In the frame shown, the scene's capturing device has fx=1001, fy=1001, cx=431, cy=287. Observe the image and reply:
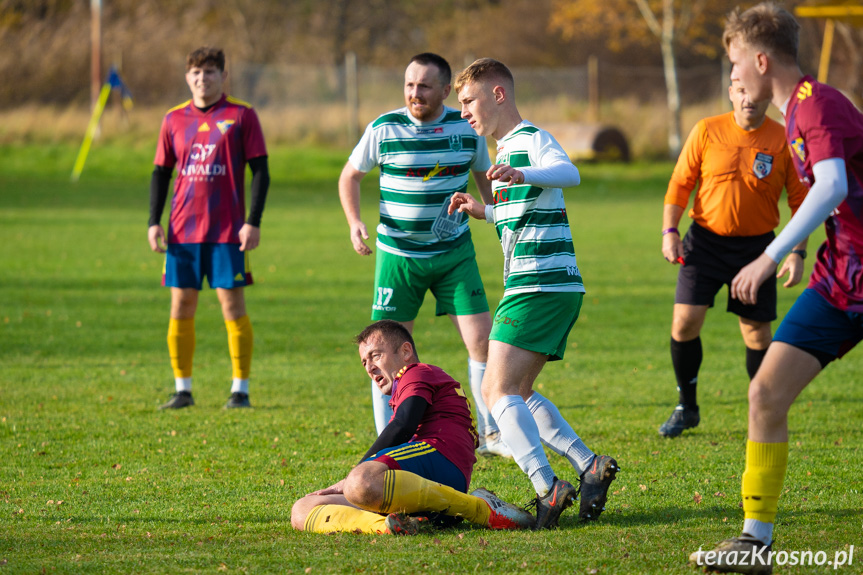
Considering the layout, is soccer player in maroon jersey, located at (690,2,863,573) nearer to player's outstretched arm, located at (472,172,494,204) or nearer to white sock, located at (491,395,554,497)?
white sock, located at (491,395,554,497)

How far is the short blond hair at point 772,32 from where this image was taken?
3766 mm

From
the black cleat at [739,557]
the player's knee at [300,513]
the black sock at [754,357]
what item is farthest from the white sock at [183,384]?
the black cleat at [739,557]

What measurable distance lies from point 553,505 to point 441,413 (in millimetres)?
687

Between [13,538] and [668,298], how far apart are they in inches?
390

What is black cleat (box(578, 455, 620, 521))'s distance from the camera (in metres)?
4.73

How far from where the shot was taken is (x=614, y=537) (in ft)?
14.4

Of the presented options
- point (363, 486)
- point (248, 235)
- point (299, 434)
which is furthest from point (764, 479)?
point (248, 235)

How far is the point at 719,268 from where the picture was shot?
659 cm

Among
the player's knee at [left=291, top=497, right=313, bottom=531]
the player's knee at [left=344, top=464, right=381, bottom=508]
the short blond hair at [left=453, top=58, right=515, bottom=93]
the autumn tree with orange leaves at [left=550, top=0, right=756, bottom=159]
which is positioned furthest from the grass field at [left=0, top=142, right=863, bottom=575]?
the autumn tree with orange leaves at [left=550, top=0, right=756, bottom=159]

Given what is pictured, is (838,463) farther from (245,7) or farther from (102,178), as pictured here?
(245,7)

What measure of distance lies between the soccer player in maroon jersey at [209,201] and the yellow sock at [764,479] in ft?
15.1

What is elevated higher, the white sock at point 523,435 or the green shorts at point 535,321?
the green shorts at point 535,321

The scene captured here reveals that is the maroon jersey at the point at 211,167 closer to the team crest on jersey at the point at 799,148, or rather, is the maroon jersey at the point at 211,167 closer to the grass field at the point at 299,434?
the grass field at the point at 299,434

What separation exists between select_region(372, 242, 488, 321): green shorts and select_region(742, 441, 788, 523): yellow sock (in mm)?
2601
